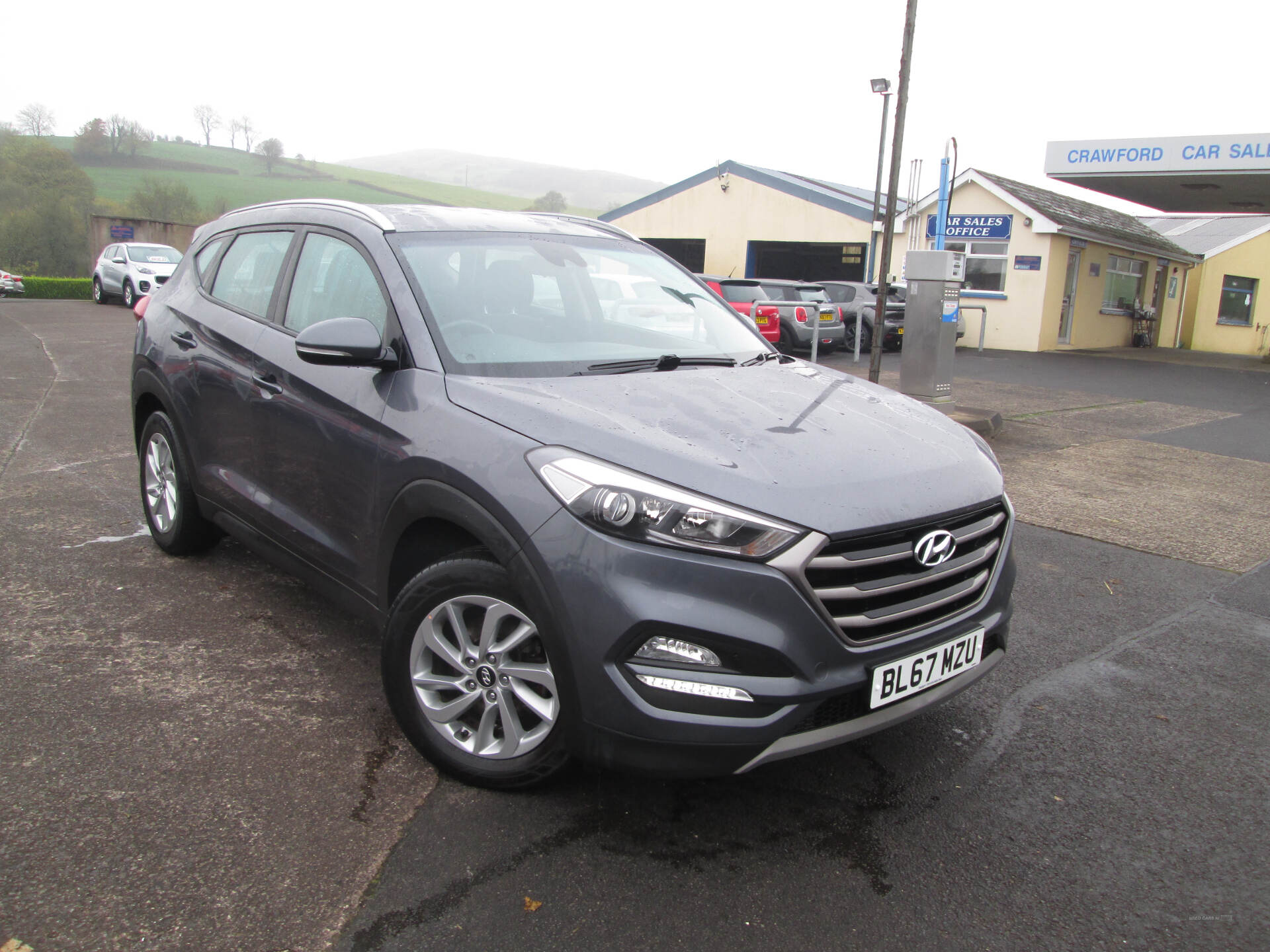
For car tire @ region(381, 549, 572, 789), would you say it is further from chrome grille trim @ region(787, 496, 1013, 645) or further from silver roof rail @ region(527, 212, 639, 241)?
silver roof rail @ region(527, 212, 639, 241)

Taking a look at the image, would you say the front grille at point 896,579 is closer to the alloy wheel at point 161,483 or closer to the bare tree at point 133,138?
the alloy wheel at point 161,483

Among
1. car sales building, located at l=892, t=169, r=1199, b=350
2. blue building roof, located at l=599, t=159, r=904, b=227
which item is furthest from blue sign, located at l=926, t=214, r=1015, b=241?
blue building roof, located at l=599, t=159, r=904, b=227

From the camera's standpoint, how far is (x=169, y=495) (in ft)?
15.0

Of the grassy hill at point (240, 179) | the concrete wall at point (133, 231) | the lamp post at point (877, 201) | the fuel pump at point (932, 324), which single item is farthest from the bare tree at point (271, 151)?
the fuel pump at point (932, 324)

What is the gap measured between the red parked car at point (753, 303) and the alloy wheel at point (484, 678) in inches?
540

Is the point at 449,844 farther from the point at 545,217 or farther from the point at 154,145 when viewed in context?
the point at 154,145

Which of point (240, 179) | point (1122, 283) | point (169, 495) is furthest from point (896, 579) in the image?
point (240, 179)

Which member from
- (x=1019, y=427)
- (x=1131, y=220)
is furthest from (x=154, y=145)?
(x=1019, y=427)

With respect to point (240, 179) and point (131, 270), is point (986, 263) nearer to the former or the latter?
point (131, 270)

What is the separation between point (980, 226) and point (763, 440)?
2361 centimetres

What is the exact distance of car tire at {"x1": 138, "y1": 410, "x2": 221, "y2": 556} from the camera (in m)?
4.35

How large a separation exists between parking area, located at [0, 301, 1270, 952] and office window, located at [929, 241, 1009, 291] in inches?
822

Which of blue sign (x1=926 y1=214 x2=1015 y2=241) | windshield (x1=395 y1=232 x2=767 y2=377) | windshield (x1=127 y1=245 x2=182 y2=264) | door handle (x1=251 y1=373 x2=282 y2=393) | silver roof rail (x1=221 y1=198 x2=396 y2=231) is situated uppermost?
blue sign (x1=926 y1=214 x2=1015 y2=241)

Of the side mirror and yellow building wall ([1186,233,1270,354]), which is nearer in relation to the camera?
the side mirror
